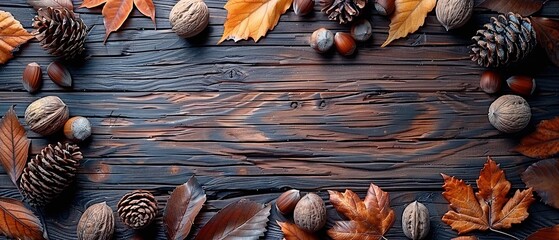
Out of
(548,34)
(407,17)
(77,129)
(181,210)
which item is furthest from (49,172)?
(548,34)

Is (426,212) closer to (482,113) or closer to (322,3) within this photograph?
(482,113)

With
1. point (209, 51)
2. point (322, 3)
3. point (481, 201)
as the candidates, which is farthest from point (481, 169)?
point (209, 51)

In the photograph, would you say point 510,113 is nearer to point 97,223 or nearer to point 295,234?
point 295,234

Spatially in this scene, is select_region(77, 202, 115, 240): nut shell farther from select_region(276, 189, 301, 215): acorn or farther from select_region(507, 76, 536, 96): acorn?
select_region(507, 76, 536, 96): acorn

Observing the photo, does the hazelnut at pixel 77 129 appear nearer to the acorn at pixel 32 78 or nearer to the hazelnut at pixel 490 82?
the acorn at pixel 32 78

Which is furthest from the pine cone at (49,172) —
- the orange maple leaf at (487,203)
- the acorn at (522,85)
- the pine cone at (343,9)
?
the acorn at (522,85)

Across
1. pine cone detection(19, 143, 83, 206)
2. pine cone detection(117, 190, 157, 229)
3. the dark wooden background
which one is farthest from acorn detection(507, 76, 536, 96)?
pine cone detection(19, 143, 83, 206)
